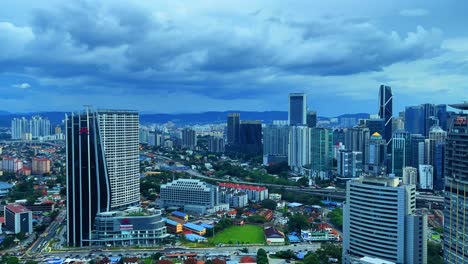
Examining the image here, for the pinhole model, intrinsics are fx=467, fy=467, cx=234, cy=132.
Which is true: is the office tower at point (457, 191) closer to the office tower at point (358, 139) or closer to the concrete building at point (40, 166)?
the office tower at point (358, 139)

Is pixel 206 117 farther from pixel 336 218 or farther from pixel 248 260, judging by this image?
pixel 248 260

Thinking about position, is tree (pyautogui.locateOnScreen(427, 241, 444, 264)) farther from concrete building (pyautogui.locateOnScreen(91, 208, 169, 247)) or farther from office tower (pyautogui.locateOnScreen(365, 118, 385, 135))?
office tower (pyautogui.locateOnScreen(365, 118, 385, 135))

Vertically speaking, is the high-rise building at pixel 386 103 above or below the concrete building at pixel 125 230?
above

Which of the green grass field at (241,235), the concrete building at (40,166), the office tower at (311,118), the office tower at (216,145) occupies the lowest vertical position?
the green grass field at (241,235)

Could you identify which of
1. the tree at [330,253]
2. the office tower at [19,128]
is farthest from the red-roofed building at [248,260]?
the office tower at [19,128]

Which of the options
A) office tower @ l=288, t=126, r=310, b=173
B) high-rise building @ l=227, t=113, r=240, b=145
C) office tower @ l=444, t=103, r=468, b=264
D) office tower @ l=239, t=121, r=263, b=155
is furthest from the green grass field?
high-rise building @ l=227, t=113, r=240, b=145
